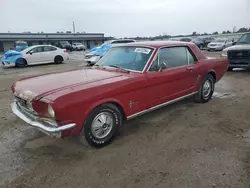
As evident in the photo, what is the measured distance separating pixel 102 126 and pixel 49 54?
13340mm

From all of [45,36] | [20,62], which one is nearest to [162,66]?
[20,62]

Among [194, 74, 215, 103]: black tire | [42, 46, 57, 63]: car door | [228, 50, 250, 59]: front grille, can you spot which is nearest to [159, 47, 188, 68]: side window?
[194, 74, 215, 103]: black tire

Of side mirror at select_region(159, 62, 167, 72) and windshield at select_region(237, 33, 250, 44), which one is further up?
windshield at select_region(237, 33, 250, 44)

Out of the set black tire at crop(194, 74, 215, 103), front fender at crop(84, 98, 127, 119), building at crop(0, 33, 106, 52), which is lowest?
black tire at crop(194, 74, 215, 103)

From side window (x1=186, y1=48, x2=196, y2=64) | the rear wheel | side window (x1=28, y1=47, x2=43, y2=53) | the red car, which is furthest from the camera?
the rear wheel

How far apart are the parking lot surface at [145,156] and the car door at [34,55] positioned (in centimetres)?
1065

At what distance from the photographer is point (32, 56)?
570 inches

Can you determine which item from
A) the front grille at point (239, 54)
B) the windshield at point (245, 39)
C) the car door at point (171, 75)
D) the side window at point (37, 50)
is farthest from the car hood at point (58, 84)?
the side window at point (37, 50)

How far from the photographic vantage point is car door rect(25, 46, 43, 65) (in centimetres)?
1437

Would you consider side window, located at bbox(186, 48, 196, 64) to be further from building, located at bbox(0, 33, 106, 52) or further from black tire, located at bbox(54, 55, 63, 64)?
building, located at bbox(0, 33, 106, 52)

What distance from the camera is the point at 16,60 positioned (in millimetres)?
13930

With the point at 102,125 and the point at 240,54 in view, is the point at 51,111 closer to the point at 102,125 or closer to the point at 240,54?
the point at 102,125

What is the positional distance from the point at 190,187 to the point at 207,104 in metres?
3.41

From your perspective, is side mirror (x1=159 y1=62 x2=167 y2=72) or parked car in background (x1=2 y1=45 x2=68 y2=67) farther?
parked car in background (x1=2 y1=45 x2=68 y2=67)
